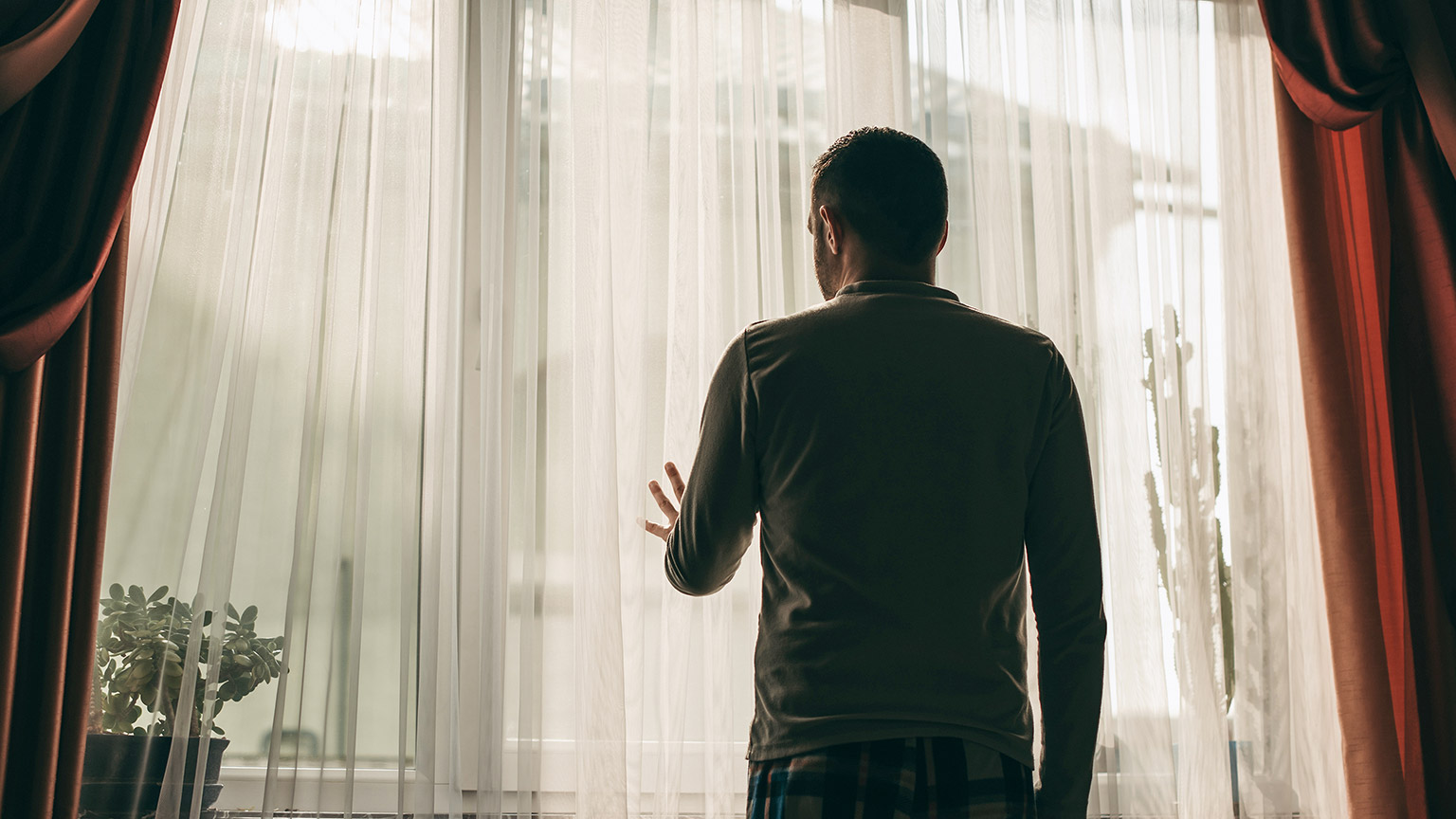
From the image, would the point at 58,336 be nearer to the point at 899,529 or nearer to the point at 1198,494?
the point at 899,529

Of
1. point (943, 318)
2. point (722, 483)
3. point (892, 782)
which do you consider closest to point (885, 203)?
point (943, 318)

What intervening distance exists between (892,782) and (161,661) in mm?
1372

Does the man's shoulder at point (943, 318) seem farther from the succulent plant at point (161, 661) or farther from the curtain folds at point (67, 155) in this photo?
the curtain folds at point (67, 155)

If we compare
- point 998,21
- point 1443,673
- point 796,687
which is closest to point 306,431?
point 796,687

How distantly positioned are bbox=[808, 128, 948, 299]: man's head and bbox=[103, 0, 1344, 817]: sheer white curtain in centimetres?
81

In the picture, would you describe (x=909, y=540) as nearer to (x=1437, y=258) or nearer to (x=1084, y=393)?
(x=1084, y=393)

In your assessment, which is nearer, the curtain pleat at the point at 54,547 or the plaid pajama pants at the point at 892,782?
the plaid pajama pants at the point at 892,782

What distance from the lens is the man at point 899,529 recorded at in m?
0.87

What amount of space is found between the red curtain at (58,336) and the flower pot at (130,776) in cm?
5

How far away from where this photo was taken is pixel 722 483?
97 centimetres

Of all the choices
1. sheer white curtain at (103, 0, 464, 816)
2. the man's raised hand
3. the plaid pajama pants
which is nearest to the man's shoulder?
the man's raised hand

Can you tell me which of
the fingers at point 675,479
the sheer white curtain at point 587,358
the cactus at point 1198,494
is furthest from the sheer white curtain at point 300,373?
the cactus at point 1198,494

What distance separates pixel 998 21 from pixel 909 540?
5.13 feet

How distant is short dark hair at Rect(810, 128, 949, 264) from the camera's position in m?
1.00
